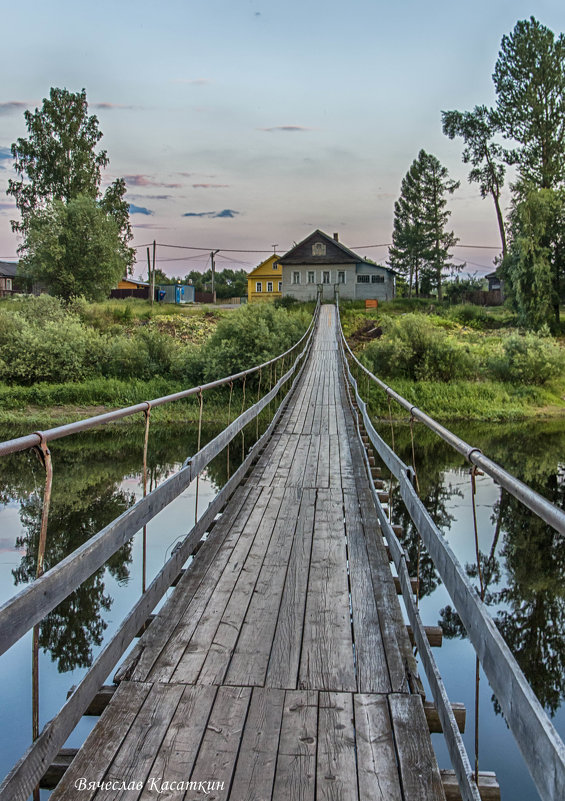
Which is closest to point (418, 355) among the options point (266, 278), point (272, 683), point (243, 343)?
point (243, 343)

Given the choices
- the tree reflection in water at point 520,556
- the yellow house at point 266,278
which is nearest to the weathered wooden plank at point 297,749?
the tree reflection in water at point 520,556

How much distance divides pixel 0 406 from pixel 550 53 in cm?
3027

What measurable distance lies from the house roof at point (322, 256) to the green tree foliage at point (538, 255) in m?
14.3

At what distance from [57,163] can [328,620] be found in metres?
35.7

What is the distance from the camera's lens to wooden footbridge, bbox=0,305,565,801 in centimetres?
197

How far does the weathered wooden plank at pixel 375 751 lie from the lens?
1980 mm

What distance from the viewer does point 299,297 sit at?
143ft

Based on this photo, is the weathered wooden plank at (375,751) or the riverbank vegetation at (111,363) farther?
the riverbank vegetation at (111,363)

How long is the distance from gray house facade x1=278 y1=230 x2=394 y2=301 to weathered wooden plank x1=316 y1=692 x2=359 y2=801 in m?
41.7

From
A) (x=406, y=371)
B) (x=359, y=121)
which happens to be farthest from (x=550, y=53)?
(x=406, y=371)

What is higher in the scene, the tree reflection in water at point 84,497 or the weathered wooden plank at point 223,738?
the weathered wooden plank at point 223,738

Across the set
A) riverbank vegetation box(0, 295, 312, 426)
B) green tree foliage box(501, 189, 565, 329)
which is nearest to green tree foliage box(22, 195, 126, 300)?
riverbank vegetation box(0, 295, 312, 426)

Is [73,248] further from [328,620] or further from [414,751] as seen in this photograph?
[414,751]

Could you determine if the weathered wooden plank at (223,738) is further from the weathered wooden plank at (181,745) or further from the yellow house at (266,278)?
the yellow house at (266,278)
